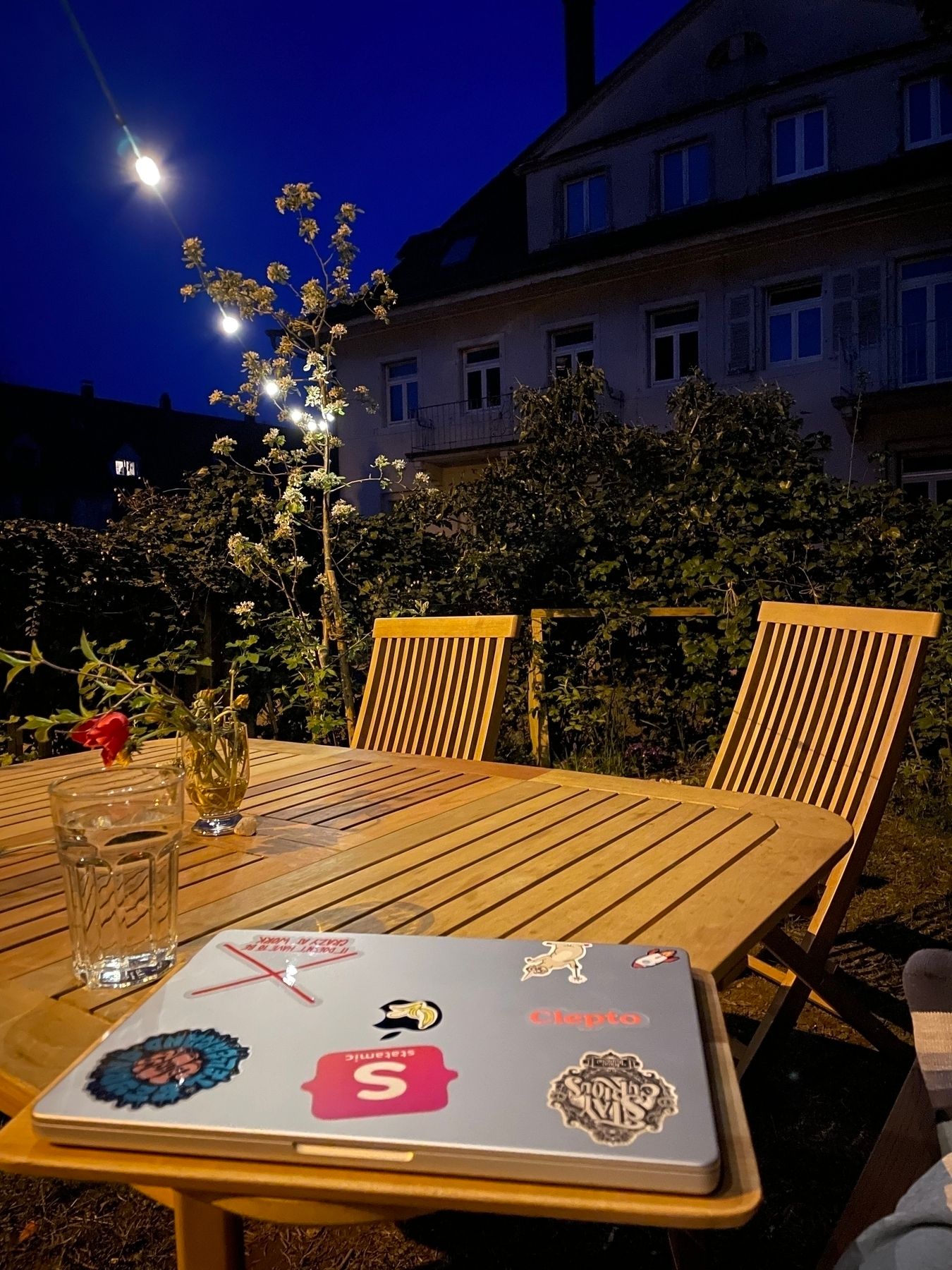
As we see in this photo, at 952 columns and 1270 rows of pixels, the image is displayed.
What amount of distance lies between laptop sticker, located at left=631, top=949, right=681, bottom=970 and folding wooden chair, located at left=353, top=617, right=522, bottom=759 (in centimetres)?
145

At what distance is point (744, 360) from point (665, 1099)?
45.7 ft

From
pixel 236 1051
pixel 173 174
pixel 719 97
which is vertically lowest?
pixel 236 1051

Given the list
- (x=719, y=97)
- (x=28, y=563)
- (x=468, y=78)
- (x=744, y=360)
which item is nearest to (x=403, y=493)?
(x=28, y=563)

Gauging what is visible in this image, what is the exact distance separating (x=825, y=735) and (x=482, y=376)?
574 inches

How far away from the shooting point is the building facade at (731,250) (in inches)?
470

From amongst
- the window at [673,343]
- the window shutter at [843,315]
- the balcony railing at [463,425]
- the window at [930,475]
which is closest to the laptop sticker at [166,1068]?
the window at [930,475]

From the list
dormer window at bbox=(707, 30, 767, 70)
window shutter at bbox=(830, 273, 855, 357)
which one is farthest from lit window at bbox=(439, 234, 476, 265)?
window shutter at bbox=(830, 273, 855, 357)

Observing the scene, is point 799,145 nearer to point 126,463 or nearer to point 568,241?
point 568,241

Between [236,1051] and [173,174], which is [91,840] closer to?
[236,1051]

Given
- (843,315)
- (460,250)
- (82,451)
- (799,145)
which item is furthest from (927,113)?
(82,451)

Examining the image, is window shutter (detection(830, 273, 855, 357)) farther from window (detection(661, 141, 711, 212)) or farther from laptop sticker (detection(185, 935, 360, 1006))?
laptop sticker (detection(185, 935, 360, 1006))

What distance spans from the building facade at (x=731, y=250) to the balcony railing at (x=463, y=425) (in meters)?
0.05

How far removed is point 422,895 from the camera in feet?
3.40

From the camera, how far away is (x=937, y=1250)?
522mm
